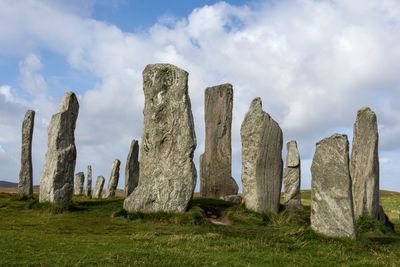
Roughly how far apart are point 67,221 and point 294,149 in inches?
512

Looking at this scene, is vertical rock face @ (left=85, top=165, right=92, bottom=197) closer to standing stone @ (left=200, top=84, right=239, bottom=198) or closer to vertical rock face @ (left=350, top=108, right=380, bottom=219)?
standing stone @ (left=200, top=84, right=239, bottom=198)

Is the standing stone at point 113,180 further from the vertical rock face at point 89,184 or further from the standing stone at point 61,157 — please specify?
the standing stone at point 61,157

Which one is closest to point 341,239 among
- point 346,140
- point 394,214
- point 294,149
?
point 346,140

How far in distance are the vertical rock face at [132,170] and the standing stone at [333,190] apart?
18659mm

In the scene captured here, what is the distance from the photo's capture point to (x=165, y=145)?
70.8 ft

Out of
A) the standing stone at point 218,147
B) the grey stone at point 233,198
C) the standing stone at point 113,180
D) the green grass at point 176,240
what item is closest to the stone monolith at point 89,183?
the standing stone at point 113,180

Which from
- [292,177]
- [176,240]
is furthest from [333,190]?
[292,177]

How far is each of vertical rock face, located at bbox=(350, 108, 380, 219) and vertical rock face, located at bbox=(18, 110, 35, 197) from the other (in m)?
17.0

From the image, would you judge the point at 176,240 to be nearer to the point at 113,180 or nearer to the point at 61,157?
the point at 61,157

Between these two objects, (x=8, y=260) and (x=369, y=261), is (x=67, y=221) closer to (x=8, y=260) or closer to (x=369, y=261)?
(x=8, y=260)

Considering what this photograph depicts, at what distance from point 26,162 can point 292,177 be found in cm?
1423

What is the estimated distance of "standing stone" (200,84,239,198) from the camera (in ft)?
94.7

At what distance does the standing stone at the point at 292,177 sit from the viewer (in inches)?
1091

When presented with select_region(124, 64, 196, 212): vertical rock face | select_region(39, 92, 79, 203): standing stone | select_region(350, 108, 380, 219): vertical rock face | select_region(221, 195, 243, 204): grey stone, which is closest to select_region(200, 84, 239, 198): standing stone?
select_region(221, 195, 243, 204): grey stone
